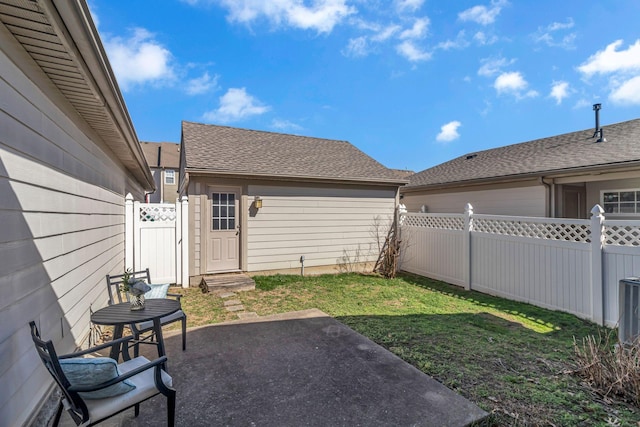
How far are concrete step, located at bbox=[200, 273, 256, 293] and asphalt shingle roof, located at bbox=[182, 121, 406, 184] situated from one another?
2465mm

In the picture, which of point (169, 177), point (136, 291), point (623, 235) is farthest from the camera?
point (169, 177)

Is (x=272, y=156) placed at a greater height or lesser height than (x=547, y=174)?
greater

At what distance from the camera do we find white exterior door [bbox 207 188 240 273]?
7.28 m

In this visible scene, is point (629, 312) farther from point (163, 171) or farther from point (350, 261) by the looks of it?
point (163, 171)

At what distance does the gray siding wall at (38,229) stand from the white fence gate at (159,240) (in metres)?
2.69

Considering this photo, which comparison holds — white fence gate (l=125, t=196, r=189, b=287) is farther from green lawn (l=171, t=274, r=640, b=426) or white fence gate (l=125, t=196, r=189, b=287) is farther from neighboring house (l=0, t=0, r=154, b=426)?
neighboring house (l=0, t=0, r=154, b=426)

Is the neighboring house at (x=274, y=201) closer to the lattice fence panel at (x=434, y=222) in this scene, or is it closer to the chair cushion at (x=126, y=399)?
the lattice fence panel at (x=434, y=222)

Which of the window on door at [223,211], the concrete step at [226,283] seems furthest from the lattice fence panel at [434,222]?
the window on door at [223,211]

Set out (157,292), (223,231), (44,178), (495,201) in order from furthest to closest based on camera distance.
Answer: (495,201)
(223,231)
(157,292)
(44,178)

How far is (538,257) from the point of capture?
5.71 meters

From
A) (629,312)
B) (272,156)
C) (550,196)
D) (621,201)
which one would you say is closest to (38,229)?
(629,312)

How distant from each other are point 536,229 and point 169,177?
24639 millimetres

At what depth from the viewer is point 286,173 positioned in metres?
7.87

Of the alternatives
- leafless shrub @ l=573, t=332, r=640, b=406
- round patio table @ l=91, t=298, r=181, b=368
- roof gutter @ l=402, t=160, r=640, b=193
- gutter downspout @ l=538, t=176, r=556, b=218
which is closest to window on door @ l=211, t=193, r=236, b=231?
round patio table @ l=91, t=298, r=181, b=368
